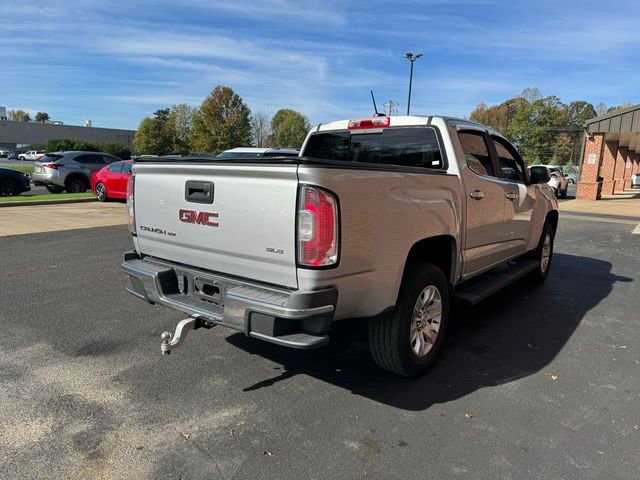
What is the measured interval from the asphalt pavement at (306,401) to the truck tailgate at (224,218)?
922 mm

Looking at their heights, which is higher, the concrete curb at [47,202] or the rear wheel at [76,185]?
the rear wheel at [76,185]

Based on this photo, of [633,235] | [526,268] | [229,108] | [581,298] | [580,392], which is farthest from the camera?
[229,108]

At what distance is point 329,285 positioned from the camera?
2744 millimetres

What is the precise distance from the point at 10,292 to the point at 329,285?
4561 millimetres

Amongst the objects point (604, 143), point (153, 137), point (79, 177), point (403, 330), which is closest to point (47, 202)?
point (79, 177)

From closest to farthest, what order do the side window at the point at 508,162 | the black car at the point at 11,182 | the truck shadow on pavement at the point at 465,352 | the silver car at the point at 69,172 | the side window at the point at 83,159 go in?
1. the truck shadow on pavement at the point at 465,352
2. the side window at the point at 508,162
3. the black car at the point at 11,182
4. the silver car at the point at 69,172
5. the side window at the point at 83,159

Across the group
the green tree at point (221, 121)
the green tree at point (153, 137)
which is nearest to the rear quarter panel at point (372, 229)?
the green tree at point (221, 121)

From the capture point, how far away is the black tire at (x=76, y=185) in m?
17.8

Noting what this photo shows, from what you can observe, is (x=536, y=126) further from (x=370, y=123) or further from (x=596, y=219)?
(x=370, y=123)

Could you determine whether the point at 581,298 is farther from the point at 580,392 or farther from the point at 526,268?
the point at 580,392

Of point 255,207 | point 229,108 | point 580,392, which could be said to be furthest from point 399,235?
point 229,108

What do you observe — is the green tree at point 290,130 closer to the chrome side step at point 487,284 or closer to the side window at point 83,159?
the side window at point 83,159

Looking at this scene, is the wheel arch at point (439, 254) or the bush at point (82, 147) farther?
the bush at point (82, 147)

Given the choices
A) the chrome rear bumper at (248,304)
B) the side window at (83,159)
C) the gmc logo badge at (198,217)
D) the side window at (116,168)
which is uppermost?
the side window at (83,159)
